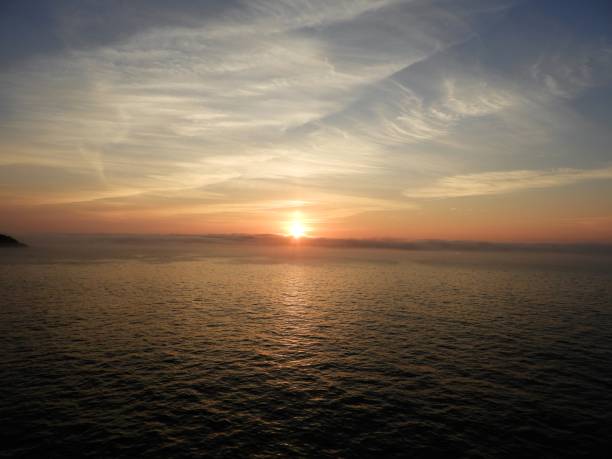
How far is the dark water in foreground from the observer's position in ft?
90.1

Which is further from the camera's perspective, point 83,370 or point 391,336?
point 391,336

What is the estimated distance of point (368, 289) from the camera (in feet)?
370

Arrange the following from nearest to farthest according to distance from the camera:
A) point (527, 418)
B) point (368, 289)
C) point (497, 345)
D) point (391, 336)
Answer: point (527, 418), point (497, 345), point (391, 336), point (368, 289)

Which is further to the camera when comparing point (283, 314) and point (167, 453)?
point (283, 314)

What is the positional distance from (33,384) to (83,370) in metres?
4.94

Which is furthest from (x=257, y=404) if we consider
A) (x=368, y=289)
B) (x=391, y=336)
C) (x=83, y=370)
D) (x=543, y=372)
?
(x=368, y=289)

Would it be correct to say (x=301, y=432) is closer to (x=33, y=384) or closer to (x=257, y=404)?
(x=257, y=404)

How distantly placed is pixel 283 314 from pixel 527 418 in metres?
50.0

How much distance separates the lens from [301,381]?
39188 mm

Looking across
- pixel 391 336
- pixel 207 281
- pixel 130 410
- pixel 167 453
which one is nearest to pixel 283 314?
pixel 391 336

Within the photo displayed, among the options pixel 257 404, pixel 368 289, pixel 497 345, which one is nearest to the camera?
pixel 257 404

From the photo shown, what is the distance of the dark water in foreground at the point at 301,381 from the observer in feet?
90.1

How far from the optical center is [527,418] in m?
31.0

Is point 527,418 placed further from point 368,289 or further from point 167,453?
point 368,289
